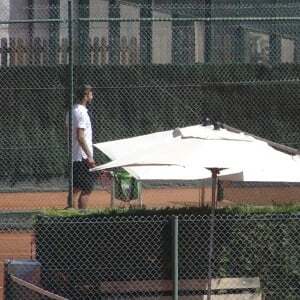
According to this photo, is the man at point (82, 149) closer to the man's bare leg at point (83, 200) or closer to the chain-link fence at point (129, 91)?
the man's bare leg at point (83, 200)

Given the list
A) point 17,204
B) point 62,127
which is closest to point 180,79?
point 62,127

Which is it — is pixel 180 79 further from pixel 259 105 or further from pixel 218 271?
pixel 218 271

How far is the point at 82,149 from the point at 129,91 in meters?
2.64

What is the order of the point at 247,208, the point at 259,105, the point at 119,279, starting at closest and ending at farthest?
the point at 119,279 → the point at 247,208 → the point at 259,105

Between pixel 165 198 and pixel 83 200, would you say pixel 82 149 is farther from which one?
pixel 165 198

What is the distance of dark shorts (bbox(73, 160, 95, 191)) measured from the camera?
12.7 metres

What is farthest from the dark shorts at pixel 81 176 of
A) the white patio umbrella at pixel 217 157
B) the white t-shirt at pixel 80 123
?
the white patio umbrella at pixel 217 157

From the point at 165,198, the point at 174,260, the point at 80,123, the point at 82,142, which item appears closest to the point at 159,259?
the point at 174,260

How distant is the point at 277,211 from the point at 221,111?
21.8ft

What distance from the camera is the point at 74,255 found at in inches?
336

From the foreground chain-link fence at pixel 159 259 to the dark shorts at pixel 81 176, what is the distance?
13.3 ft

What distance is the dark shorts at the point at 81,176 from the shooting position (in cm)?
1273

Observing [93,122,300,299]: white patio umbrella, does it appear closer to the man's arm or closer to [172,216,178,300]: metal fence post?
[172,216,178,300]: metal fence post

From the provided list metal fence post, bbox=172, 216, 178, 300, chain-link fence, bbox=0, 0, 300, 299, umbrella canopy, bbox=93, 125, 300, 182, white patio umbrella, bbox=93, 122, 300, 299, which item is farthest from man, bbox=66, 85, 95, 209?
metal fence post, bbox=172, 216, 178, 300
